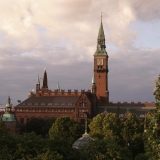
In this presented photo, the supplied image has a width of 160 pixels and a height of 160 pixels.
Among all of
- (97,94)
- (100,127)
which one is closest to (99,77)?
(97,94)

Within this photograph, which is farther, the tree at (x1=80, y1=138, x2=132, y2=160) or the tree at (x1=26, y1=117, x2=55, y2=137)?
the tree at (x1=26, y1=117, x2=55, y2=137)

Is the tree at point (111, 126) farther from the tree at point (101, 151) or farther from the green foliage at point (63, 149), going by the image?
the green foliage at point (63, 149)

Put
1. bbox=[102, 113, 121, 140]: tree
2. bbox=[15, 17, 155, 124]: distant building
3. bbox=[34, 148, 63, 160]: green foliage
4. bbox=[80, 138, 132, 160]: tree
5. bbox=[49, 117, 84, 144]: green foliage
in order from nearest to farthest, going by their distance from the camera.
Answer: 1. bbox=[34, 148, 63, 160]: green foliage
2. bbox=[80, 138, 132, 160]: tree
3. bbox=[102, 113, 121, 140]: tree
4. bbox=[49, 117, 84, 144]: green foliage
5. bbox=[15, 17, 155, 124]: distant building

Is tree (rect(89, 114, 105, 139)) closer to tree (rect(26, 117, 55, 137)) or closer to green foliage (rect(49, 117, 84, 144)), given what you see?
green foliage (rect(49, 117, 84, 144))

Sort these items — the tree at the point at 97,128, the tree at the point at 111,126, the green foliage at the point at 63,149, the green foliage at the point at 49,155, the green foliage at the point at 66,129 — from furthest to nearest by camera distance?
1. the green foliage at the point at 66,129
2. the tree at the point at 97,128
3. the tree at the point at 111,126
4. the green foliage at the point at 63,149
5. the green foliage at the point at 49,155

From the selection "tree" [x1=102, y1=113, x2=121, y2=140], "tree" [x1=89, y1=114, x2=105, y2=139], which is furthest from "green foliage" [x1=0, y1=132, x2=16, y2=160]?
"tree" [x1=89, y1=114, x2=105, y2=139]

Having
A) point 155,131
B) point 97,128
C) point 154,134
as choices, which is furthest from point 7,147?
point 97,128

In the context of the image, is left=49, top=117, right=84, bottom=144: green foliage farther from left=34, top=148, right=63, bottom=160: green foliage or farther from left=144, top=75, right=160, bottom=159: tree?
left=144, top=75, right=160, bottom=159: tree

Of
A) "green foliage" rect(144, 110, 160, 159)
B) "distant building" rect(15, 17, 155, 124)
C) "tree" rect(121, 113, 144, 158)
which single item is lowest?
"tree" rect(121, 113, 144, 158)

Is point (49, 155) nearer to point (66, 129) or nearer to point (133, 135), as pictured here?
point (133, 135)

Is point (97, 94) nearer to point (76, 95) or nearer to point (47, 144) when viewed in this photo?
point (76, 95)

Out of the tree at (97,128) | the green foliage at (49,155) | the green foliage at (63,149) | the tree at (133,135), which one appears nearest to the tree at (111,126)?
the tree at (97,128)

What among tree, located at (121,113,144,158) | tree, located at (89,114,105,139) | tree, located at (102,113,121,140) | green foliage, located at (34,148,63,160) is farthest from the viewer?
tree, located at (89,114,105,139)

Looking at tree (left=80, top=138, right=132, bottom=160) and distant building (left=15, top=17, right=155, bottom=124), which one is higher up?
distant building (left=15, top=17, right=155, bottom=124)
